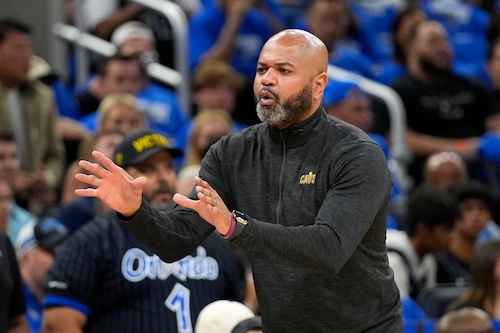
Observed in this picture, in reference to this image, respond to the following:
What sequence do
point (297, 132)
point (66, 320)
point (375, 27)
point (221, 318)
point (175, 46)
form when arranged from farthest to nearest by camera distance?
point (375, 27) → point (175, 46) → point (66, 320) → point (221, 318) → point (297, 132)

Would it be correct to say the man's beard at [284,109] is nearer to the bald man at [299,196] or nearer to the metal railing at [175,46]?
the bald man at [299,196]

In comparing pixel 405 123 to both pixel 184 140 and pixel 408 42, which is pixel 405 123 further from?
pixel 184 140

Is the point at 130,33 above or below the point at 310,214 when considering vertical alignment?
below

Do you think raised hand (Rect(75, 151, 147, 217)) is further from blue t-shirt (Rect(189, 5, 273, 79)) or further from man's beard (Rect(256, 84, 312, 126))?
blue t-shirt (Rect(189, 5, 273, 79))

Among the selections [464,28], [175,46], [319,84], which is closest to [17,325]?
[319,84]

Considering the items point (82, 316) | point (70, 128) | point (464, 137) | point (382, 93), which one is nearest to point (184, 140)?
point (70, 128)

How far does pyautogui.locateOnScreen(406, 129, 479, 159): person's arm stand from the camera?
30.8 feet

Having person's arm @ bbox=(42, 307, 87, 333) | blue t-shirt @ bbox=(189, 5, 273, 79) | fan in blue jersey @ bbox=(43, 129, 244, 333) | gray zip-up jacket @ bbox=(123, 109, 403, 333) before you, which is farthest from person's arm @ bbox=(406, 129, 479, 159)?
gray zip-up jacket @ bbox=(123, 109, 403, 333)

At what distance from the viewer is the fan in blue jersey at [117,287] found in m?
5.16

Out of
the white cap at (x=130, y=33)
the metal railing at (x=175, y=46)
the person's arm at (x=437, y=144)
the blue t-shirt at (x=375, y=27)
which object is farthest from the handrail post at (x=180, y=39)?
the blue t-shirt at (x=375, y=27)

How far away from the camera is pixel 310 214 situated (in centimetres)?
378

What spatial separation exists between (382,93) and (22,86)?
9.92ft

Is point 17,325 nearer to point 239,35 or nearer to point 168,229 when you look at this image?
point 168,229

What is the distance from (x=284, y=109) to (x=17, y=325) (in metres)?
2.06
